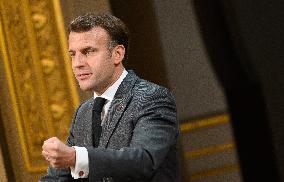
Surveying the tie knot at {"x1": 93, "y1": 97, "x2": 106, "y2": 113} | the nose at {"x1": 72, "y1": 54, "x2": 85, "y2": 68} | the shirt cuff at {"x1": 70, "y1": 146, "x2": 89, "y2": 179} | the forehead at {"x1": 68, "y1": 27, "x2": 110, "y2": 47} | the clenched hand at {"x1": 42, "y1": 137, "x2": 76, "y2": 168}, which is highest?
the forehead at {"x1": 68, "y1": 27, "x2": 110, "y2": 47}

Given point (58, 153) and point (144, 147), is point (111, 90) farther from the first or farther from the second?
point (58, 153)

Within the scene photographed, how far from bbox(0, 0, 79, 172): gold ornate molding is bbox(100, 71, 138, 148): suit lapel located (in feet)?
6.54

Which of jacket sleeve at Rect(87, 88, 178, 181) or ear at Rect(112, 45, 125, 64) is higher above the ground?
ear at Rect(112, 45, 125, 64)

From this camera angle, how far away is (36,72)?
4.02 meters

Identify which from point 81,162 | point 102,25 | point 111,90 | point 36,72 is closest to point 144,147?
point 81,162

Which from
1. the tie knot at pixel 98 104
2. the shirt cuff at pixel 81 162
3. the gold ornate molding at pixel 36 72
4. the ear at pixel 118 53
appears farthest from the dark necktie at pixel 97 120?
the gold ornate molding at pixel 36 72

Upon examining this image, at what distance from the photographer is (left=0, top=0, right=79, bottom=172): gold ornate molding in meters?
3.88

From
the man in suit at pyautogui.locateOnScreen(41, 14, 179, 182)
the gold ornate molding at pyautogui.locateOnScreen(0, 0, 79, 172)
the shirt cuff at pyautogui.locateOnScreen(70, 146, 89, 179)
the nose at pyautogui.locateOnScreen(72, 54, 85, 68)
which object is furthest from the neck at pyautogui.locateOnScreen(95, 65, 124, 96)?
the gold ornate molding at pyautogui.locateOnScreen(0, 0, 79, 172)

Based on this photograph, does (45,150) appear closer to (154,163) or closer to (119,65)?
(154,163)

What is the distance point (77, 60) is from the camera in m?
1.83

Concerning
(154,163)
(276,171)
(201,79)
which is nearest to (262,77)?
(276,171)

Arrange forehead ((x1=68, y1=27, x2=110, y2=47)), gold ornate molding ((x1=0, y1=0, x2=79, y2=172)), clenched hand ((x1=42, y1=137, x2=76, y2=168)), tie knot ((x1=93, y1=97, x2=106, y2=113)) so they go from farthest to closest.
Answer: gold ornate molding ((x1=0, y1=0, x2=79, y2=172)) < tie knot ((x1=93, y1=97, x2=106, y2=113)) < forehead ((x1=68, y1=27, x2=110, y2=47)) < clenched hand ((x1=42, y1=137, x2=76, y2=168))

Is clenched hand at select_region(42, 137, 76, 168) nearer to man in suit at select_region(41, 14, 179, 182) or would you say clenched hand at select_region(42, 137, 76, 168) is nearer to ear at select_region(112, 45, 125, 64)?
man in suit at select_region(41, 14, 179, 182)

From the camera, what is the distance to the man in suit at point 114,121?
166 cm
